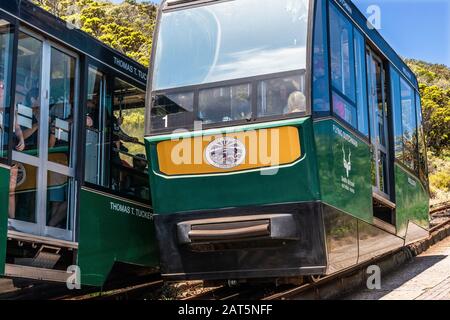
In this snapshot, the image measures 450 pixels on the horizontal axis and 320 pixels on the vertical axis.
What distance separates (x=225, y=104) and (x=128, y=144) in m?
1.97

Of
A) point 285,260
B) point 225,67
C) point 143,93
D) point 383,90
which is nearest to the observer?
point 285,260

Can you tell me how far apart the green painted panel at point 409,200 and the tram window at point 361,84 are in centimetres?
157

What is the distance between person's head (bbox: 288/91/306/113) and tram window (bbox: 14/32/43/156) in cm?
254

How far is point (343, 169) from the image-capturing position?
667 centimetres

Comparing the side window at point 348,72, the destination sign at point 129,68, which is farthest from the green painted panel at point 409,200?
the destination sign at point 129,68

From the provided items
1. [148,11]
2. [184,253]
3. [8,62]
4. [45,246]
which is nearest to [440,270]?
[184,253]

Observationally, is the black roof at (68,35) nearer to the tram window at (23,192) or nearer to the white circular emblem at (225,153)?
the tram window at (23,192)

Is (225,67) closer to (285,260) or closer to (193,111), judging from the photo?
(193,111)

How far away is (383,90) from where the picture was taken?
9219mm

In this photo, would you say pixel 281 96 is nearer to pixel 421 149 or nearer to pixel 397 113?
pixel 397 113

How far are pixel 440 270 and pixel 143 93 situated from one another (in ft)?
16.5

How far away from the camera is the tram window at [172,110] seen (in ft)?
22.0

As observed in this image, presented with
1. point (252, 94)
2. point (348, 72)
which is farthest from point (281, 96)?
point (348, 72)

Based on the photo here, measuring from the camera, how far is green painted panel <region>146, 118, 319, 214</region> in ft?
20.0
